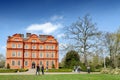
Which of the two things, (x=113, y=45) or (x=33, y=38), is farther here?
(x=33, y=38)

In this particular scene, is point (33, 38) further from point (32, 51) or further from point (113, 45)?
point (113, 45)

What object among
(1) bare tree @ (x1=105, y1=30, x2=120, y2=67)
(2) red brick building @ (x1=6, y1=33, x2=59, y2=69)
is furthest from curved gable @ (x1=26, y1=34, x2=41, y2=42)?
(1) bare tree @ (x1=105, y1=30, x2=120, y2=67)

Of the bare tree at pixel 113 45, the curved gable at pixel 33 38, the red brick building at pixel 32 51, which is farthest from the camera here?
the curved gable at pixel 33 38

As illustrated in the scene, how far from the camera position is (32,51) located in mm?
84438

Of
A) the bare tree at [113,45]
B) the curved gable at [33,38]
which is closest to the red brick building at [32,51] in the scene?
the curved gable at [33,38]

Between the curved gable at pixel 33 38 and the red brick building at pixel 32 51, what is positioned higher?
the curved gable at pixel 33 38

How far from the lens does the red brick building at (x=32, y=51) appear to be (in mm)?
82500

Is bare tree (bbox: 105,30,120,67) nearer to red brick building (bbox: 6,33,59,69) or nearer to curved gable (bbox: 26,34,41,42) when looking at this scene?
red brick building (bbox: 6,33,59,69)

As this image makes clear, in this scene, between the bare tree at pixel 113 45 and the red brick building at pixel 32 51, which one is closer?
the bare tree at pixel 113 45

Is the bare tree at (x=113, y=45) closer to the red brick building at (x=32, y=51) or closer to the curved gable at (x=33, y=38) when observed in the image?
the red brick building at (x=32, y=51)

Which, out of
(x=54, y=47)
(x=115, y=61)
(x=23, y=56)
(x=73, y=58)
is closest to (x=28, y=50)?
(x=23, y=56)

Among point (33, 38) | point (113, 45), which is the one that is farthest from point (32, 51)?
point (113, 45)

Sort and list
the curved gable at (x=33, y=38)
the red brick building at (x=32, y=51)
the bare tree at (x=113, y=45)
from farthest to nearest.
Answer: the curved gable at (x=33, y=38), the red brick building at (x=32, y=51), the bare tree at (x=113, y=45)

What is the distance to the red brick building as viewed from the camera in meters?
82.5
